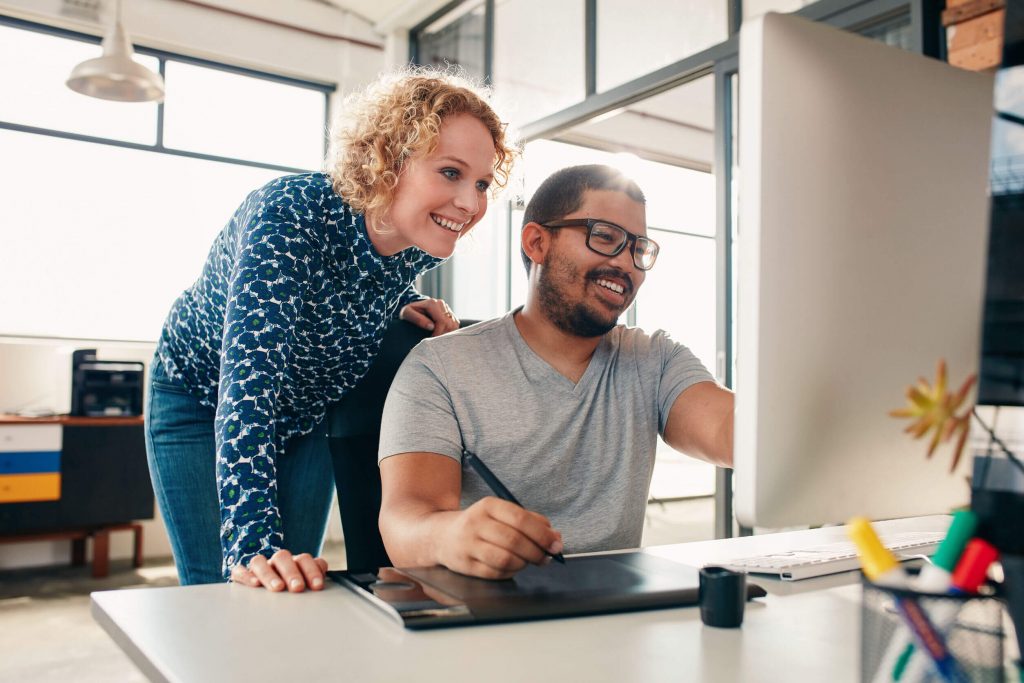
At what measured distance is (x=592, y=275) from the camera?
4.58 feet

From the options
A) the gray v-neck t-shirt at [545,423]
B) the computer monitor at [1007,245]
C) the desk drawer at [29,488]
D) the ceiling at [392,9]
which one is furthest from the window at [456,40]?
the computer monitor at [1007,245]

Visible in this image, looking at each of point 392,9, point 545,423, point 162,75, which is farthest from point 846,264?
point 392,9

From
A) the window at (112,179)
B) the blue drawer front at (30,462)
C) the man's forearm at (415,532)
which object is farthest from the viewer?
the window at (112,179)

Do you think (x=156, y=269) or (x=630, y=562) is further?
(x=156, y=269)

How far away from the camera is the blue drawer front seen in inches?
152

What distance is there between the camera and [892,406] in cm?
59

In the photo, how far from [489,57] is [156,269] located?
226 centimetres

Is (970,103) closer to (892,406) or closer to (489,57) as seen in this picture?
(892,406)

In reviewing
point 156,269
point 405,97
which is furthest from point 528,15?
point 405,97

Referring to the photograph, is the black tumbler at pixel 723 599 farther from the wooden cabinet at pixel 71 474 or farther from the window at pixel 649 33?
the wooden cabinet at pixel 71 474

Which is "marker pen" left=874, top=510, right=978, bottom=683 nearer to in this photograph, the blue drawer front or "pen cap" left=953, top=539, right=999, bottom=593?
"pen cap" left=953, top=539, right=999, bottom=593

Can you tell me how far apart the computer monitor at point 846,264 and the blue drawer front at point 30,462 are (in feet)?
13.5

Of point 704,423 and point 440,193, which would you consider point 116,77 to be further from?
point 704,423

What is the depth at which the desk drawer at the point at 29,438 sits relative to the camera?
3.87 metres
